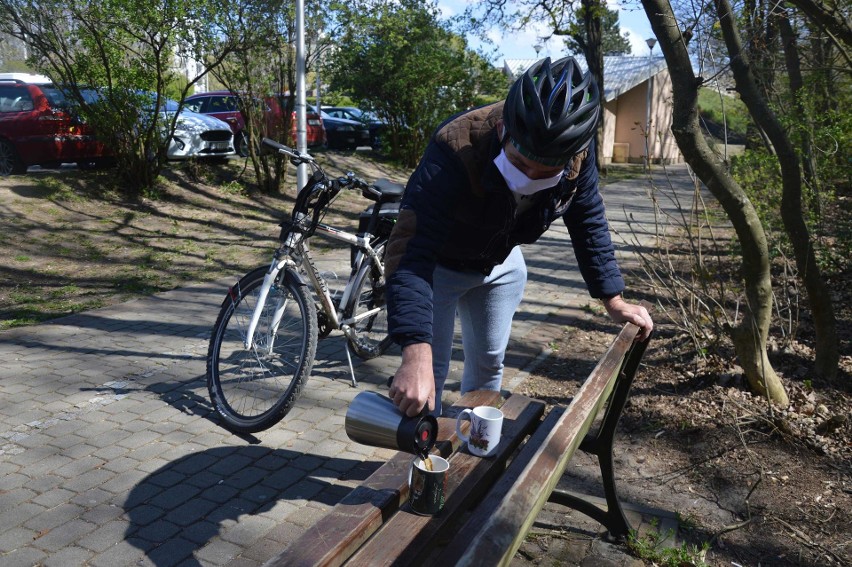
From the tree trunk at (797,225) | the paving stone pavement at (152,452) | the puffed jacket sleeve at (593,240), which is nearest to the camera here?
the puffed jacket sleeve at (593,240)

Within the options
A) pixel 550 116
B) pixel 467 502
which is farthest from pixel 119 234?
pixel 550 116

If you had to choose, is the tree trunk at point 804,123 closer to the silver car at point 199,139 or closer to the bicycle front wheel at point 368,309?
the bicycle front wheel at point 368,309

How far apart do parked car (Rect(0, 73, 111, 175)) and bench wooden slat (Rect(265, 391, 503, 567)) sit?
37.8 feet

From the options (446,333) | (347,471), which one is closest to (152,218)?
(347,471)

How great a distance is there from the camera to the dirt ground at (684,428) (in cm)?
351

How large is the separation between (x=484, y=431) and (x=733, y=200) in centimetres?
279

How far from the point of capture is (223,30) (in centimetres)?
1225

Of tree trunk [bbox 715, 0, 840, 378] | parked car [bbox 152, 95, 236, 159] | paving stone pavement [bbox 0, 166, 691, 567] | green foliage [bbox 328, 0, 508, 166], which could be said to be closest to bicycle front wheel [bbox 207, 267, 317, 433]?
paving stone pavement [bbox 0, 166, 691, 567]

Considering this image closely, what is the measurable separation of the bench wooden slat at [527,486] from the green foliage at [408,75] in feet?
53.6

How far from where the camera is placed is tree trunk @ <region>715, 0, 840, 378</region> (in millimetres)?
5008

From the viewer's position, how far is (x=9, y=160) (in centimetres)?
1277

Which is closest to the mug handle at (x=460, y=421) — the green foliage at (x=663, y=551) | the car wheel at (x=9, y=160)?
the green foliage at (x=663, y=551)

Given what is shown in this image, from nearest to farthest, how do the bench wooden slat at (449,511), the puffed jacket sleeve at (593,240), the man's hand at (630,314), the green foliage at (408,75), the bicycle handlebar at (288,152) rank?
the bench wooden slat at (449,511) < the puffed jacket sleeve at (593,240) < the man's hand at (630,314) < the bicycle handlebar at (288,152) < the green foliage at (408,75)

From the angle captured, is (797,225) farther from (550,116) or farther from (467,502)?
(467,502)
